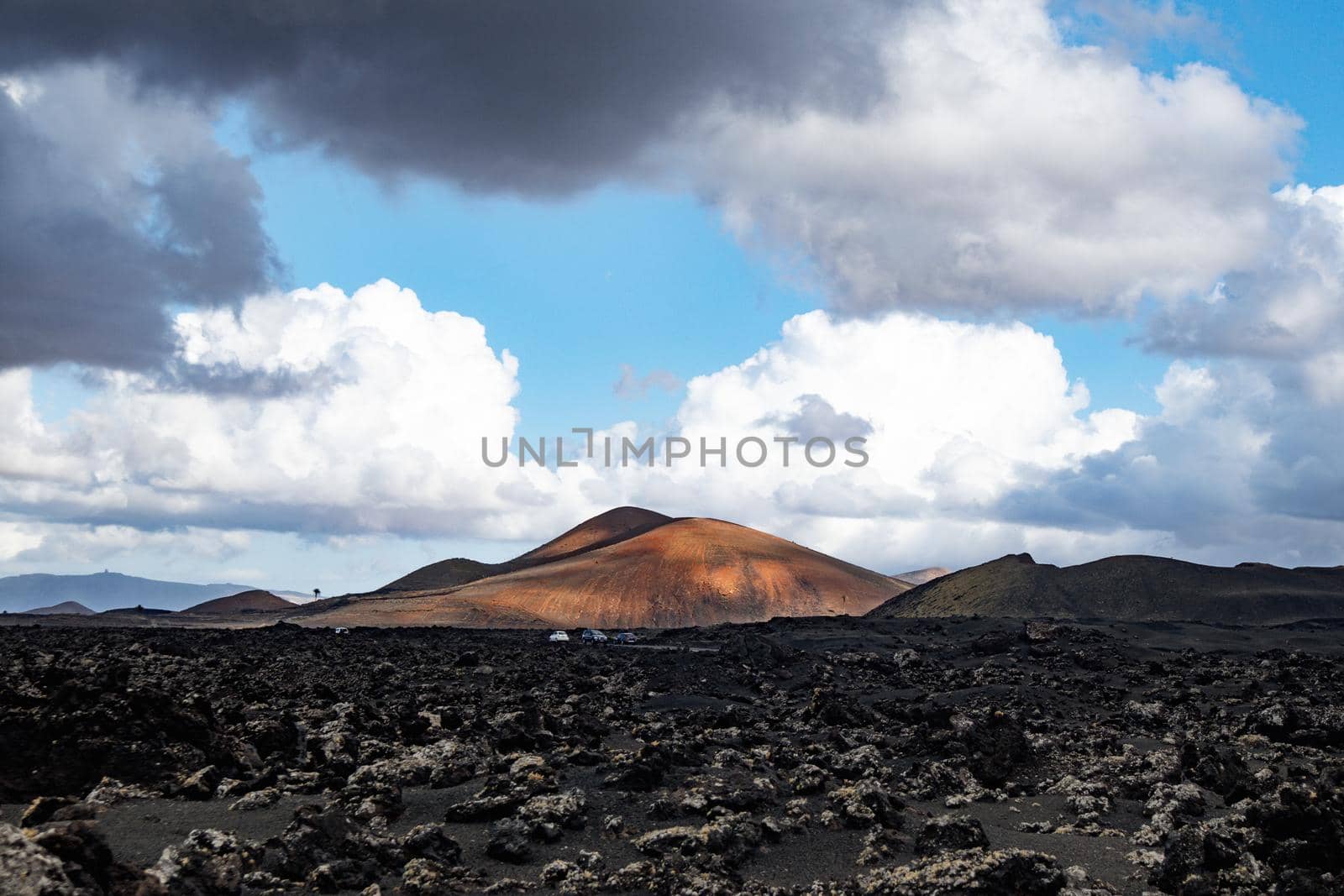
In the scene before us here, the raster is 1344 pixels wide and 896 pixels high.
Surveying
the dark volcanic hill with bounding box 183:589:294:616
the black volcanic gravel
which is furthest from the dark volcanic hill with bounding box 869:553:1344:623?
the dark volcanic hill with bounding box 183:589:294:616

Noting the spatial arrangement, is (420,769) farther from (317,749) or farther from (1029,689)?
(1029,689)

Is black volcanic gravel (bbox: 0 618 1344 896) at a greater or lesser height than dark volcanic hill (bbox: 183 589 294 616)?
lesser

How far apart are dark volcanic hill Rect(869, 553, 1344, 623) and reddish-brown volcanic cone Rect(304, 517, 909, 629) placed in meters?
36.8

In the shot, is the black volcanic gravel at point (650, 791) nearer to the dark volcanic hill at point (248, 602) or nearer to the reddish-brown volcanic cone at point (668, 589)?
the reddish-brown volcanic cone at point (668, 589)

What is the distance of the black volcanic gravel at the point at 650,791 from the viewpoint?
443 inches

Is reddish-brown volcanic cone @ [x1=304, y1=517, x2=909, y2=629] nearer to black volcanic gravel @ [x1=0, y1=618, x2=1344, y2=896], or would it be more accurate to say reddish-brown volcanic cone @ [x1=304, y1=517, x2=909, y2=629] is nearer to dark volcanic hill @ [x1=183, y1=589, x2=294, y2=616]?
dark volcanic hill @ [x1=183, y1=589, x2=294, y2=616]

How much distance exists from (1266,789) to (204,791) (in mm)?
17507

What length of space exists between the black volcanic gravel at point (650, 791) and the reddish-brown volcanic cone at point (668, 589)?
283 ft

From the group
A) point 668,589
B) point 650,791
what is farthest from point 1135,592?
point 650,791

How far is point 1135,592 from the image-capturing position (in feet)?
317

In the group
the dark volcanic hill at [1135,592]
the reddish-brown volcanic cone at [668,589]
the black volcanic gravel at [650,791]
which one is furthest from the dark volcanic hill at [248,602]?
the black volcanic gravel at [650,791]

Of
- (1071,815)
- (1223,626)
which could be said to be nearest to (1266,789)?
(1071,815)

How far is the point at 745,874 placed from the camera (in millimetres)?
12195

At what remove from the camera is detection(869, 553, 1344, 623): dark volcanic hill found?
91.1 meters
